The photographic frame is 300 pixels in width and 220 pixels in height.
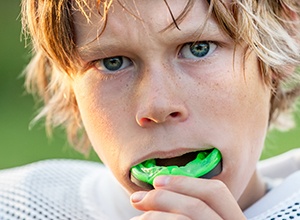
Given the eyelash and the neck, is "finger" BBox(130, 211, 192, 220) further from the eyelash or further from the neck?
the neck

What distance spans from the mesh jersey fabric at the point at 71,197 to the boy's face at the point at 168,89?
0.33 ft

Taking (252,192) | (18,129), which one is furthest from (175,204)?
(18,129)

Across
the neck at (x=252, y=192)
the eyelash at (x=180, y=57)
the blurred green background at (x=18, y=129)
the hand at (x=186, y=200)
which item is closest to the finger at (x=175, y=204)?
the hand at (x=186, y=200)

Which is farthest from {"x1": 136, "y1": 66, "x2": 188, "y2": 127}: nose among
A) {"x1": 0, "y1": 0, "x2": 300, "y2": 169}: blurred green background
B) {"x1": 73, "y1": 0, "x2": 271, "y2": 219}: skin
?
{"x1": 0, "y1": 0, "x2": 300, "y2": 169}: blurred green background

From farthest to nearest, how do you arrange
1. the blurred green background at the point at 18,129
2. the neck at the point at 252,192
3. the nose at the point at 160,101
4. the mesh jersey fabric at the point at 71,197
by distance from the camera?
the blurred green background at the point at 18,129
the neck at the point at 252,192
the mesh jersey fabric at the point at 71,197
the nose at the point at 160,101

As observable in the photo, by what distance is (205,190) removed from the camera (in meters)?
1.30

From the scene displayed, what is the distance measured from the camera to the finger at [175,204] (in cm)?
127

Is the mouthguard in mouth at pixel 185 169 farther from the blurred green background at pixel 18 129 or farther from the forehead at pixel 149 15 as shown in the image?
the blurred green background at pixel 18 129

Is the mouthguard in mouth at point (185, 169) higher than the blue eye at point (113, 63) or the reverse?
the reverse

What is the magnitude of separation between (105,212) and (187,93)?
0.37 meters

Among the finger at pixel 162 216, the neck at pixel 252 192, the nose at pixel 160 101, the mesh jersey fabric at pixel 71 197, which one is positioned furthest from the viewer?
the neck at pixel 252 192

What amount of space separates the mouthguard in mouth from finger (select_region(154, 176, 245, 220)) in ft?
0.23

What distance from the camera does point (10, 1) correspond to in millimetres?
6082

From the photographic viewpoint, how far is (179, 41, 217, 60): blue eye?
146cm
